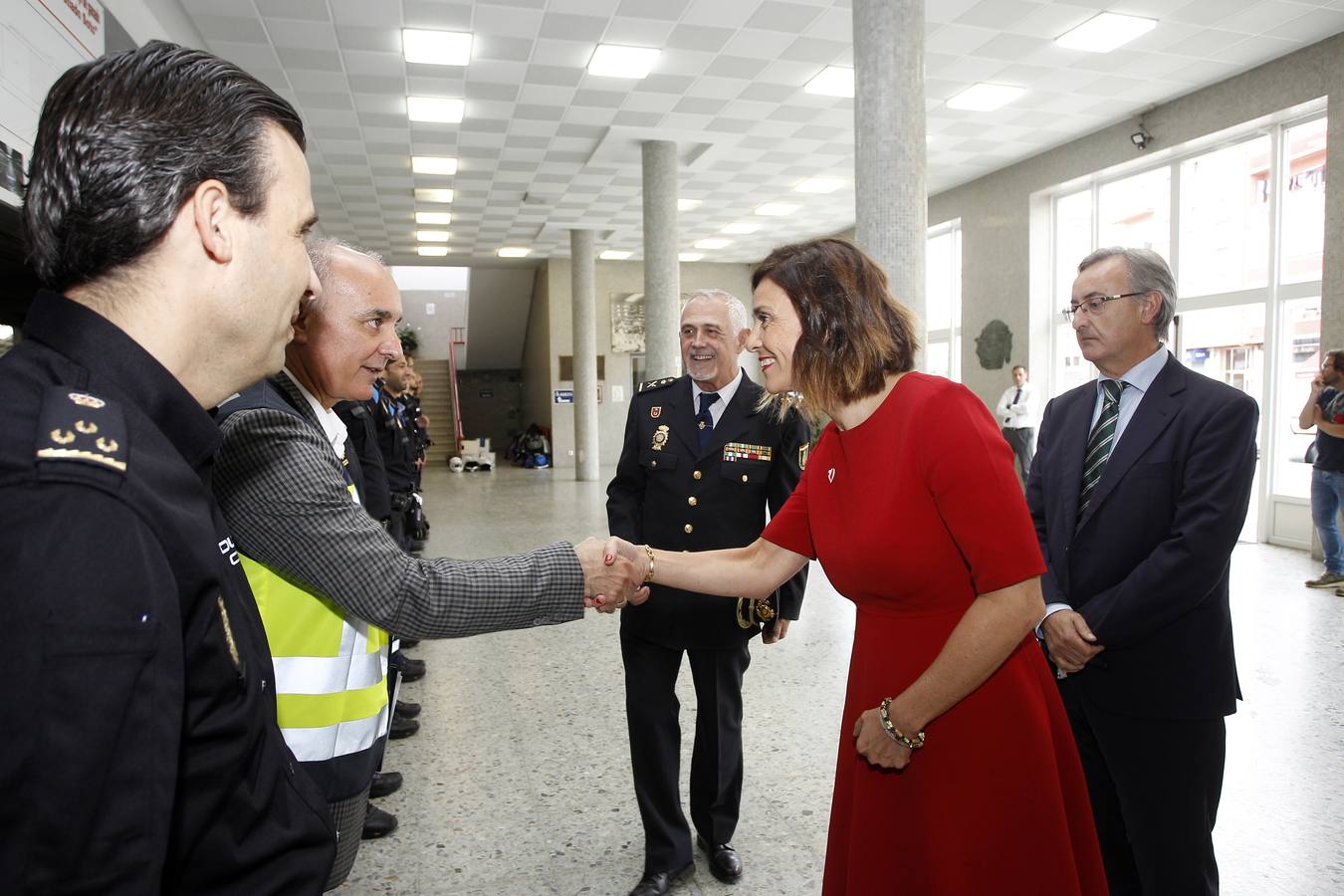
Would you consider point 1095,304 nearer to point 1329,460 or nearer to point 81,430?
point 81,430

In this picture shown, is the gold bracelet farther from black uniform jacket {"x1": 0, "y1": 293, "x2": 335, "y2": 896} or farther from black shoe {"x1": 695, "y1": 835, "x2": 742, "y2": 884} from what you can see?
black shoe {"x1": 695, "y1": 835, "x2": 742, "y2": 884}

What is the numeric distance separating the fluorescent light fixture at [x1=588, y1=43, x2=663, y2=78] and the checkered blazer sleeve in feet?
23.5

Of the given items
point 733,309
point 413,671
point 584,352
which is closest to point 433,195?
point 584,352

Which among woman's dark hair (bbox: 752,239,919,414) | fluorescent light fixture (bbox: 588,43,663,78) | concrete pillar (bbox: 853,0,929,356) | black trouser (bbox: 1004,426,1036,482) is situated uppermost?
fluorescent light fixture (bbox: 588,43,663,78)

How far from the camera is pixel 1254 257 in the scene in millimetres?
8672

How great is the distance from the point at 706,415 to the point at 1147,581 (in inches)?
54.6

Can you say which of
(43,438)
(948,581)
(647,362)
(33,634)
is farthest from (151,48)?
(647,362)

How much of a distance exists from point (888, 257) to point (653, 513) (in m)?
2.41

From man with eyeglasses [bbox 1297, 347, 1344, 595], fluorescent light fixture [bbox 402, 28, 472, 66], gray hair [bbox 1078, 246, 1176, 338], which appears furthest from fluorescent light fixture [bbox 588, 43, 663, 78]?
gray hair [bbox 1078, 246, 1176, 338]

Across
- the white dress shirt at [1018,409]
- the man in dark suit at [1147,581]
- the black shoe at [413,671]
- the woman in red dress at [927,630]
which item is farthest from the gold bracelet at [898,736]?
the white dress shirt at [1018,409]

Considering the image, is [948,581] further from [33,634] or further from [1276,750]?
[1276,750]

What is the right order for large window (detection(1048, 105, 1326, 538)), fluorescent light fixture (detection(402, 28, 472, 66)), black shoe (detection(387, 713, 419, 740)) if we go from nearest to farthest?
black shoe (detection(387, 713, 419, 740))
fluorescent light fixture (detection(402, 28, 472, 66))
large window (detection(1048, 105, 1326, 538))

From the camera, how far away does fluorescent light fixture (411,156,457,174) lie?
1074cm

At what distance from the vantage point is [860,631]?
164 cm
